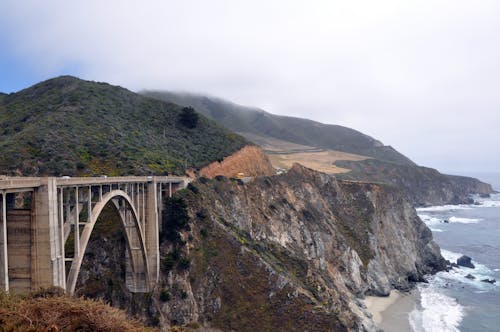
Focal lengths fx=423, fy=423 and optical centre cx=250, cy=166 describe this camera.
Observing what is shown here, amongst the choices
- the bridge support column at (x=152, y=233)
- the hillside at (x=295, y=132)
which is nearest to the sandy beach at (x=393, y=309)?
the bridge support column at (x=152, y=233)

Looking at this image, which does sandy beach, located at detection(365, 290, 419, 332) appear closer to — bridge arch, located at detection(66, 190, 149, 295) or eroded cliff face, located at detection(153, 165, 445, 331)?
eroded cliff face, located at detection(153, 165, 445, 331)

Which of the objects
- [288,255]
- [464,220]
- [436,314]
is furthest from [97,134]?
[464,220]

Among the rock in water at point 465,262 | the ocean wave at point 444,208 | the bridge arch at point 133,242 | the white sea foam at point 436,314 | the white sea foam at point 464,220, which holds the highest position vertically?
the bridge arch at point 133,242

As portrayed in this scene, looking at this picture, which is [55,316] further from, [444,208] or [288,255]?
[444,208]

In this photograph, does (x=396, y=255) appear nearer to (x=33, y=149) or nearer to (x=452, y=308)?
(x=452, y=308)

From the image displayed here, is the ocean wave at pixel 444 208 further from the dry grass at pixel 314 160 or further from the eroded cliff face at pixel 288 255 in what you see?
the eroded cliff face at pixel 288 255
